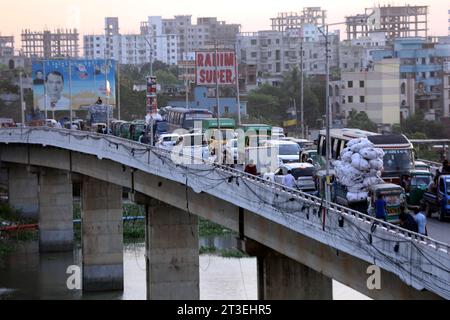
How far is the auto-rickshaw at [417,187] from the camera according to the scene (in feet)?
92.5

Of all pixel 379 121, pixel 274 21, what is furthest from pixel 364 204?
pixel 274 21

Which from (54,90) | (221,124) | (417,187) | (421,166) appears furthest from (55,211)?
(417,187)

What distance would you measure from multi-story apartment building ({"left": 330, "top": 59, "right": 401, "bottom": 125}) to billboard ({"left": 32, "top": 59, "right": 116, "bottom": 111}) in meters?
16.6

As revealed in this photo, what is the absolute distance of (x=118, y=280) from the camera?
48062 millimetres

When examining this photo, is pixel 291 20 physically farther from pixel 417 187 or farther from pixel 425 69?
pixel 417 187

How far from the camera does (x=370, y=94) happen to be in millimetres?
74562

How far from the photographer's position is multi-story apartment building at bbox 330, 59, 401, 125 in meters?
73.3

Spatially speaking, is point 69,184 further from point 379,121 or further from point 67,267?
point 379,121

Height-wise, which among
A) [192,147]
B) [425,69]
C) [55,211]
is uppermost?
[425,69]

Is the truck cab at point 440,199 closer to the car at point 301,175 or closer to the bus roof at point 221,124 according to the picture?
the car at point 301,175

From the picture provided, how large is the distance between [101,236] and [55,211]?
12743 millimetres

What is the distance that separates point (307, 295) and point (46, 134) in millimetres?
26542

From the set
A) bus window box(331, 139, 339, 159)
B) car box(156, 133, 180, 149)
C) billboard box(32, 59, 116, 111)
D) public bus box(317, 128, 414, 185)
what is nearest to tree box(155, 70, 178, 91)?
billboard box(32, 59, 116, 111)

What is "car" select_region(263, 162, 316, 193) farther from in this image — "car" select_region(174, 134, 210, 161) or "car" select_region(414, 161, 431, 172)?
"car" select_region(414, 161, 431, 172)
